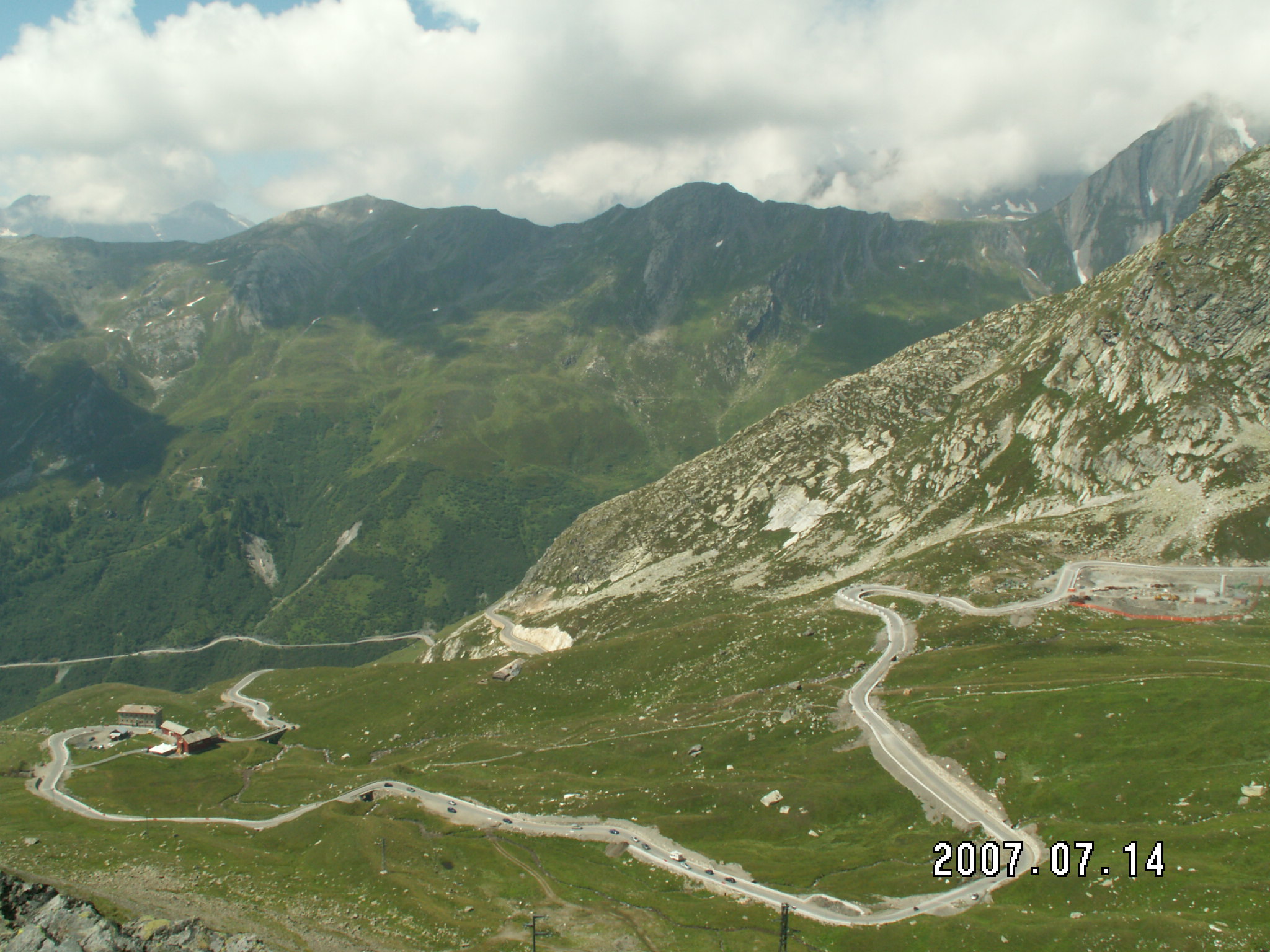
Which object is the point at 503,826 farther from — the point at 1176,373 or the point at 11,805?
the point at 1176,373

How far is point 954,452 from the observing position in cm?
18088

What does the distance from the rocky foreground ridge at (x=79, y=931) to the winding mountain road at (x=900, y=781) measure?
105 ft

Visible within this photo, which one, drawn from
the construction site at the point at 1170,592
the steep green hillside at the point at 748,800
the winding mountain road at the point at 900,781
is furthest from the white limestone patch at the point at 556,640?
the construction site at the point at 1170,592

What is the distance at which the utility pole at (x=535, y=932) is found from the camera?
1935 inches

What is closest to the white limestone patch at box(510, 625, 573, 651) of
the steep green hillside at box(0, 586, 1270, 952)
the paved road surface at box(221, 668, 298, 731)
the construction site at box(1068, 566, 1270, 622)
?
the steep green hillside at box(0, 586, 1270, 952)

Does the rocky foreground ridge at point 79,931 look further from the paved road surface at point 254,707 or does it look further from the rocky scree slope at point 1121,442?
the rocky scree slope at point 1121,442

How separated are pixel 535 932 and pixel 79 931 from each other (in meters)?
27.2

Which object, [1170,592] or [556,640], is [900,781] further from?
[556,640]

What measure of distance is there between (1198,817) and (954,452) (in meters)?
133

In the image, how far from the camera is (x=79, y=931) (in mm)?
45000

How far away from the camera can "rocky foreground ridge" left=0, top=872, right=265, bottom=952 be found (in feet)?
141

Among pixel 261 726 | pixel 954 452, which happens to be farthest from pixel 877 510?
pixel 261 726

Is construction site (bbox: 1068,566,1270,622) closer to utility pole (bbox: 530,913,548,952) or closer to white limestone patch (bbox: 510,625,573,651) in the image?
utility pole (bbox: 530,913,548,952)

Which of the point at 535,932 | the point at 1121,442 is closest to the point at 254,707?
the point at 535,932
